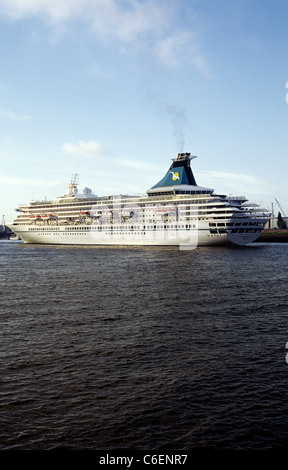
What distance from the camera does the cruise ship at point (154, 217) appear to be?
10262 cm

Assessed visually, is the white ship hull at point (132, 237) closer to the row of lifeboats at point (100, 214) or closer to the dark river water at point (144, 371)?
the row of lifeboats at point (100, 214)

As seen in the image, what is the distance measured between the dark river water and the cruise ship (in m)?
68.5

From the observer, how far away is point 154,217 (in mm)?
114375

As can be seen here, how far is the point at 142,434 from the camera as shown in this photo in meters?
12.3

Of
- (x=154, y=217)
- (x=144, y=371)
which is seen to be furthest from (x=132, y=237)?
(x=144, y=371)

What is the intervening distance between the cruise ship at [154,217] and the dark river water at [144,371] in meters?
68.5

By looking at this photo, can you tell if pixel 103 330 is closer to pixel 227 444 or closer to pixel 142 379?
pixel 142 379

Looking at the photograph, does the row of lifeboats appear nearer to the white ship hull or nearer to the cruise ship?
the cruise ship

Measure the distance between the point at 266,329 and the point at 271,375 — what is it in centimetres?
702

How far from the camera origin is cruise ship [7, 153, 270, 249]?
4040 inches

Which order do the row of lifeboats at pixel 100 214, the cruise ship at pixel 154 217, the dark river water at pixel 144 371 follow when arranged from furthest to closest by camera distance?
the row of lifeboats at pixel 100 214
the cruise ship at pixel 154 217
the dark river water at pixel 144 371

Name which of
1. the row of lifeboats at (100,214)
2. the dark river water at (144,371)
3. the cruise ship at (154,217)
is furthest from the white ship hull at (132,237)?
the dark river water at (144,371)

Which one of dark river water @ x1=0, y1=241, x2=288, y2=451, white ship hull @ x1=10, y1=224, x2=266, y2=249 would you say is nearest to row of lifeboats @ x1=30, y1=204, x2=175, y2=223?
white ship hull @ x1=10, y1=224, x2=266, y2=249
